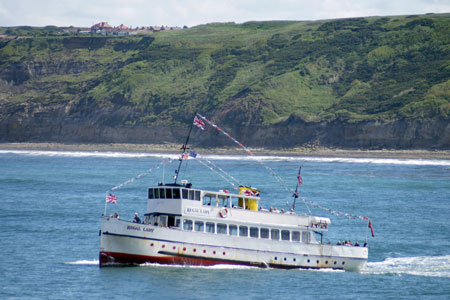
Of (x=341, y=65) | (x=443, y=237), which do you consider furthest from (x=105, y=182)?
(x=341, y=65)

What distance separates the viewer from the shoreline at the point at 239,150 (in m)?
141

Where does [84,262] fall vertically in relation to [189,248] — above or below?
below

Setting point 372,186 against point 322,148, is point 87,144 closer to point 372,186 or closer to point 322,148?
point 322,148

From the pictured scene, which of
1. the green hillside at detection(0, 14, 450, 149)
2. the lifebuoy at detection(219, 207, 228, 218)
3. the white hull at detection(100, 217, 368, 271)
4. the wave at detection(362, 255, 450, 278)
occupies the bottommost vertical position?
the wave at detection(362, 255, 450, 278)

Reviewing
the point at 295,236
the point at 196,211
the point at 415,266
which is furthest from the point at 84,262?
the point at 415,266

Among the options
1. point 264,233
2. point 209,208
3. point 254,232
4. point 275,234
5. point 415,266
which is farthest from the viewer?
point 415,266

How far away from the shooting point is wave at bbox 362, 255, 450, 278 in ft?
150

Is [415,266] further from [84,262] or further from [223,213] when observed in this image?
[84,262]

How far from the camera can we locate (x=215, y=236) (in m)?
43.5

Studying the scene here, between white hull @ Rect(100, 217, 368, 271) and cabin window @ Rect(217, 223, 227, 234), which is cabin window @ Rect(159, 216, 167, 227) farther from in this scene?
cabin window @ Rect(217, 223, 227, 234)

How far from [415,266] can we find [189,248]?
14063 millimetres

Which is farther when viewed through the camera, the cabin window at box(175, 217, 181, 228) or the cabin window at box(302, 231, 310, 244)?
the cabin window at box(302, 231, 310, 244)

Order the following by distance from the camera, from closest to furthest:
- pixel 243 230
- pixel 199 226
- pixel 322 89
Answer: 1. pixel 199 226
2. pixel 243 230
3. pixel 322 89

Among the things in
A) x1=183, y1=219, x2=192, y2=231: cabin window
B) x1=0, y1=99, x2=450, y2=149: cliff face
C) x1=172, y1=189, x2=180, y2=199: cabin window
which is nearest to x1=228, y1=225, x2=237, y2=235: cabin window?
x1=183, y1=219, x2=192, y2=231: cabin window
